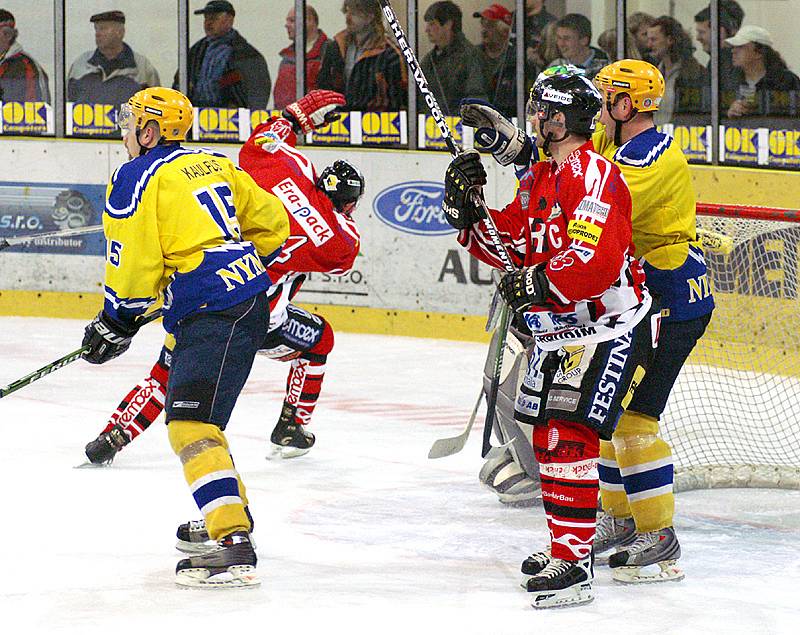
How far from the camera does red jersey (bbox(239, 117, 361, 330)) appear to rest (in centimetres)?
545

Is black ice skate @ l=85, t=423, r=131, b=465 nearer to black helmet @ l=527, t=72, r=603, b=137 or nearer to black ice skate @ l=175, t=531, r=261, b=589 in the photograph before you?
black ice skate @ l=175, t=531, r=261, b=589

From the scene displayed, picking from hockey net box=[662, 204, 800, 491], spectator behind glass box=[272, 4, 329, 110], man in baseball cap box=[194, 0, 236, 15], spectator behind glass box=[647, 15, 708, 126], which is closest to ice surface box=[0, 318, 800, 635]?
hockey net box=[662, 204, 800, 491]

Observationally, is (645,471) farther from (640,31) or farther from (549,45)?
(549,45)

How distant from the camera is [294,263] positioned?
548cm

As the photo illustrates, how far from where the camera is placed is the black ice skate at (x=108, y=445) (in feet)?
18.1

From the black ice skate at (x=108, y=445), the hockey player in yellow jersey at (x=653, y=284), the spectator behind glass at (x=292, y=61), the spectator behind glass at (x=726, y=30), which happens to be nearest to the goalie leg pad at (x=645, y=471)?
the hockey player in yellow jersey at (x=653, y=284)

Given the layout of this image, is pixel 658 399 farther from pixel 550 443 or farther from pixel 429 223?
pixel 429 223

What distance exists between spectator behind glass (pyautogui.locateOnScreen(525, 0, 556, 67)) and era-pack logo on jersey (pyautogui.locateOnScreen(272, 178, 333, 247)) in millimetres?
3306

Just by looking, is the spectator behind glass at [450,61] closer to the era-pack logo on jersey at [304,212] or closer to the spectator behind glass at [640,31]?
the spectator behind glass at [640,31]

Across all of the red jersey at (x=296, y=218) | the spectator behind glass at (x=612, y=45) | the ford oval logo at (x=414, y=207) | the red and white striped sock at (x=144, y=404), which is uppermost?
the spectator behind glass at (x=612, y=45)

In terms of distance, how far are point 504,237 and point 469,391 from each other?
2931 millimetres

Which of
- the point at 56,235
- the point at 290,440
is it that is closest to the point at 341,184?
the point at 290,440

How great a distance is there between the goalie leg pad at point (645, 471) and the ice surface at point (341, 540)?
19cm

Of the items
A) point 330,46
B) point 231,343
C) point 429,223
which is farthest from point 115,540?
point 330,46
